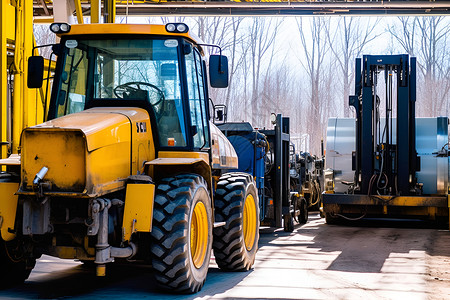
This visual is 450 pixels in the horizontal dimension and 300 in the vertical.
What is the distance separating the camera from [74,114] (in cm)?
790

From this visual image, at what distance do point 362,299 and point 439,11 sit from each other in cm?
1380

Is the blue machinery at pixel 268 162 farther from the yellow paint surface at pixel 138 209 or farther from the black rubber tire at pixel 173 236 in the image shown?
the yellow paint surface at pixel 138 209

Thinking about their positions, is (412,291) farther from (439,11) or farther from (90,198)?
(439,11)

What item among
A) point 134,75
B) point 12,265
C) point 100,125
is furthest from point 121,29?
point 12,265

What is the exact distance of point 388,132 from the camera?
16281 millimetres

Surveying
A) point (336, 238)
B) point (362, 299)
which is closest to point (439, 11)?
point (336, 238)

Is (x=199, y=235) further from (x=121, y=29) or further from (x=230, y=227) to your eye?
(x=121, y=29)

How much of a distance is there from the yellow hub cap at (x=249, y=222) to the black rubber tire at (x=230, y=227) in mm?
543

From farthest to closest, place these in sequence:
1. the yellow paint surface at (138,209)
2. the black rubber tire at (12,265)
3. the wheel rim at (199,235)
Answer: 1. the wheel rim at (199,235)
2. the black rubber tire at (12,265)
3. the yellow paint surface at (138,209)

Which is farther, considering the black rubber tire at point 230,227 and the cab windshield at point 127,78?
the black rubber tire at point 230,227

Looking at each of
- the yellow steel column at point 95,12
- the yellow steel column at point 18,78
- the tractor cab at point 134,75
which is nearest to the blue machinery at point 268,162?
the yellow steel column at point 95,12

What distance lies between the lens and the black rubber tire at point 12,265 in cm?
765

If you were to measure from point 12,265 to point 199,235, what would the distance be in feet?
6.99

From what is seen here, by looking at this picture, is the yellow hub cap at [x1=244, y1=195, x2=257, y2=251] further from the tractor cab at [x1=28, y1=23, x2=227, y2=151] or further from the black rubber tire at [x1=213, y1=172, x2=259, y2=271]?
the tractor cab at [x1=28, y1=23, x2=227, y2=151]
